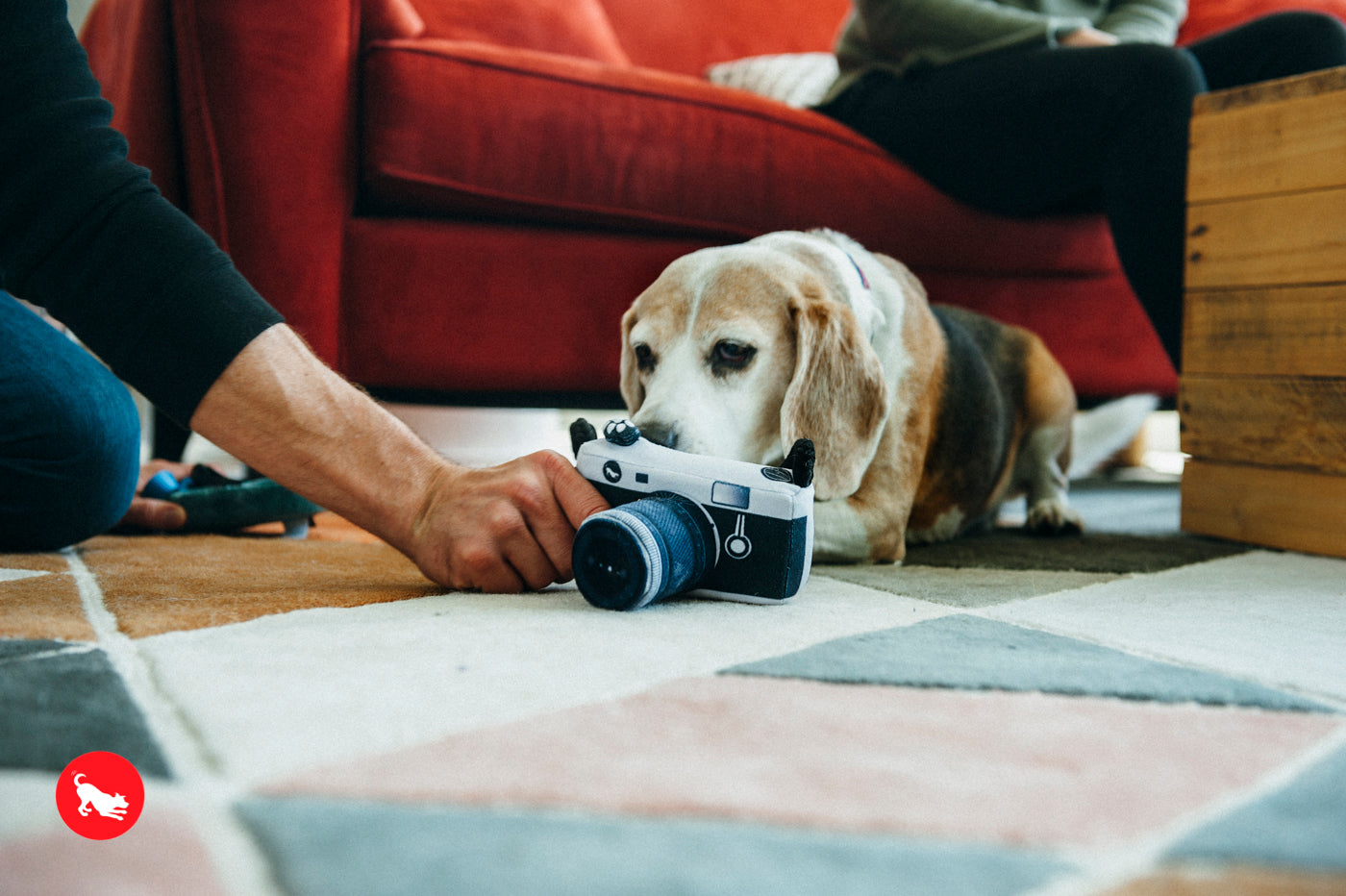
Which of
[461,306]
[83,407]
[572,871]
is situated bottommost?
[572,871]

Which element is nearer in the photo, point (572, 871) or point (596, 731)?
point (572, 871)


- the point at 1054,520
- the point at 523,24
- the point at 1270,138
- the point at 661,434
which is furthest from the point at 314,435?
the point at 523,24

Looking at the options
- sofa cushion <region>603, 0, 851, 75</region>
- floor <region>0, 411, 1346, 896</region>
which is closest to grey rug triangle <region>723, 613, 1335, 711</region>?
floor <region>0, 411, 1346, 896</region>

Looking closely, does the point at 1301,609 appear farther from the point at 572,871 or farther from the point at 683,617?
the point at 572,871

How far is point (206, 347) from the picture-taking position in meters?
0.87

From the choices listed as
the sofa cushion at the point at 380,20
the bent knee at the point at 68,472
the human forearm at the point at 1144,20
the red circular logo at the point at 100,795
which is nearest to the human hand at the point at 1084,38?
the human forearm at the point at 1144,20

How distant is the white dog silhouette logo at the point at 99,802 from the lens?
1.41 feet

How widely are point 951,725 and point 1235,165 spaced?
1.36 m

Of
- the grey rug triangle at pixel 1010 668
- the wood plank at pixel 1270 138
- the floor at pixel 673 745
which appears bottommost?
the grey rug triangle at pixel 1010 668

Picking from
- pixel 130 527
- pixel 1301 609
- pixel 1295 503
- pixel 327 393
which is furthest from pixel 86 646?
pixel 1295 503

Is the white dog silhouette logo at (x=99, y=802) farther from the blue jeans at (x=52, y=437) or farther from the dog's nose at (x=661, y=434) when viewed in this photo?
the blue jeans at (x=52, y=437)

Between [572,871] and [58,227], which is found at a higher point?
[58,227]

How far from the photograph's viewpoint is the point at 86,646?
71 centimetres

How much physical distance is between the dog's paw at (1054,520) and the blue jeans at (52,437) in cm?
151
